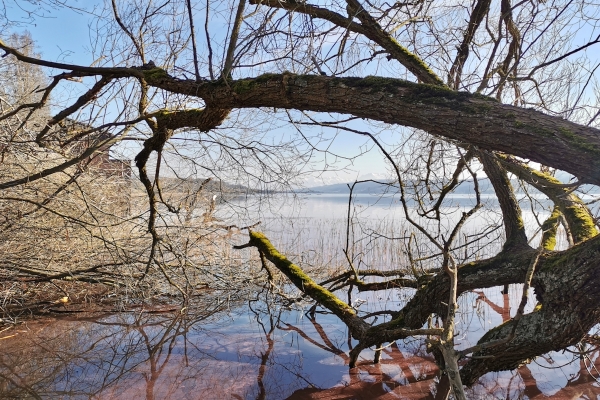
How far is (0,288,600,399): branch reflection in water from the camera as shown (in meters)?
3.39

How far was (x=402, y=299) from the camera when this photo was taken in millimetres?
6152

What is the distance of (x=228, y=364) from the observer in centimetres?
393

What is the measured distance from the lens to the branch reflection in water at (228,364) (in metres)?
3.39

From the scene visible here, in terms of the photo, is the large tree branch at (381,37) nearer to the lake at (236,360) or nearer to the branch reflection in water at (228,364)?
the lake at (236,360)

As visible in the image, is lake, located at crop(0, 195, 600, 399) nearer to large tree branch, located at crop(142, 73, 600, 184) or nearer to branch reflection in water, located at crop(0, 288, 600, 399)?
branch reflection in water, located at crop(0, 288, 600, 399)

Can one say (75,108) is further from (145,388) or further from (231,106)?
(145,388)

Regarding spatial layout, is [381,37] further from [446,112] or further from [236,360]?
[236,360]

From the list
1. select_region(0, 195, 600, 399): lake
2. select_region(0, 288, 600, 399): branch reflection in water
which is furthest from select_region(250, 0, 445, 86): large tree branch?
select_region(0, 288, 600, 399): branch reflection in water

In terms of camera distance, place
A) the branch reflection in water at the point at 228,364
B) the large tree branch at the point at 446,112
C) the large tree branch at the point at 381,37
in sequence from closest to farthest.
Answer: the large tree branch at the point at 446,112
the branch reflection in water at the point at 228,364
the large tree branch at the point at 381,37

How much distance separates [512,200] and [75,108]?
12.0 feet

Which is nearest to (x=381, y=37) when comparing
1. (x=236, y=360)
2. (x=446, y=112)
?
(x=446, y=112)

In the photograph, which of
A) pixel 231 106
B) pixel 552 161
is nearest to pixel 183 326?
pixel 231 106

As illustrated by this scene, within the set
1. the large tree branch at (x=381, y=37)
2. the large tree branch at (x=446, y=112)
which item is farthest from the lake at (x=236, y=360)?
the large tree branch at (x=446, y=112)

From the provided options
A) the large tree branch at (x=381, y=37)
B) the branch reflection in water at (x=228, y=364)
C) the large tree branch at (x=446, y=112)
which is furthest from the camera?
the large tree branch at (x=381, y=37)
